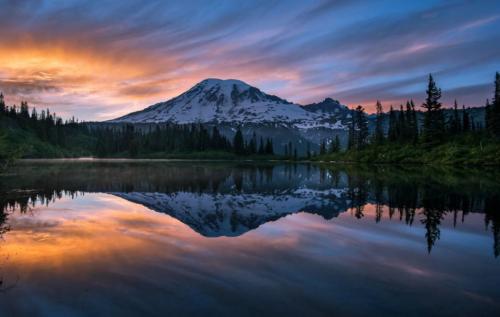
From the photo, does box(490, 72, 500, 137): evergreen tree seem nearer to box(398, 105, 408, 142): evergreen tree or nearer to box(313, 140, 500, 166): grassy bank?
box(313, 140, 500, 166): grassy bank

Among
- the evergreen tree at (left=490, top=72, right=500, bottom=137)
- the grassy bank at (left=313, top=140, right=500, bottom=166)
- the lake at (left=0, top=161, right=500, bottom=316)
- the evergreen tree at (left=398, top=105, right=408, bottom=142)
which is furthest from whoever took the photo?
the evergreen tree at (left=398, top=105, right=408, bottom=142)

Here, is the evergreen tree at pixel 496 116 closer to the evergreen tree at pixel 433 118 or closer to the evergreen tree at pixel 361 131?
the evergreen tree at pixel 433 118

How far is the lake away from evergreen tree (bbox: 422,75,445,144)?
248 feet

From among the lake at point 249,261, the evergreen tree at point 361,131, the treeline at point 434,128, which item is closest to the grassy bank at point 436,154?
the treeline at point 434,128

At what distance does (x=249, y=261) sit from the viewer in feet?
33.2

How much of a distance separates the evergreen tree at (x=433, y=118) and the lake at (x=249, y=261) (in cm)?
7551

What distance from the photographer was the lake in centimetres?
714

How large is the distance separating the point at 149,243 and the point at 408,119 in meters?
111

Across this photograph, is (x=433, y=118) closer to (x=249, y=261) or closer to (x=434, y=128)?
(x=434, y=128)

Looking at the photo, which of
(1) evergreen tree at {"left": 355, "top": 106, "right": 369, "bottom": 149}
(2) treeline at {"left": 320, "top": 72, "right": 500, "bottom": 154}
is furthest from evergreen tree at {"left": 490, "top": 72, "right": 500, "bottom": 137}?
(1) evergreen tree at {"left": 355, "top": 106, "right": 369, "bottom": 149}

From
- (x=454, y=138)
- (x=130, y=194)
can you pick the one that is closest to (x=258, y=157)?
(x=454, y=138)

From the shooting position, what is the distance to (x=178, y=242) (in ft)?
41.2

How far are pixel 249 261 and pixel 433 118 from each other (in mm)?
92064

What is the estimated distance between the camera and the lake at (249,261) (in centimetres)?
714
